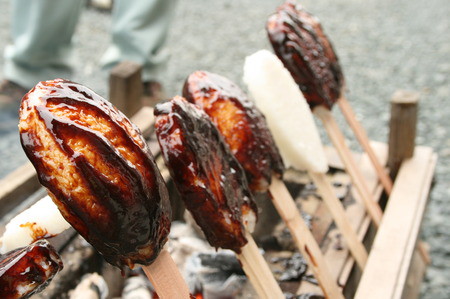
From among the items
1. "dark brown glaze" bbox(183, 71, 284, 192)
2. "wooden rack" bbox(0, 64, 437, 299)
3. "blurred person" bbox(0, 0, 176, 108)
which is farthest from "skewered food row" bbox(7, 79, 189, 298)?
"blurred person" bbox(0, 0, 176, 108)

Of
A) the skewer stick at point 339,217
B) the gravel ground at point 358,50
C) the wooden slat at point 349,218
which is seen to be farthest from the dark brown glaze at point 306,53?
the gravel ground at point 358,50

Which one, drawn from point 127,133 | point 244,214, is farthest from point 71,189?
point 244,214

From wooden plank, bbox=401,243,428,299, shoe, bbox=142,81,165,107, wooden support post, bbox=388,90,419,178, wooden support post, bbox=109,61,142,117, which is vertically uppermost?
wooden support post, bbox=388,90,419,178

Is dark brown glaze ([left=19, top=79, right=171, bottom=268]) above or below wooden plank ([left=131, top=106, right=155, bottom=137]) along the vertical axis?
above

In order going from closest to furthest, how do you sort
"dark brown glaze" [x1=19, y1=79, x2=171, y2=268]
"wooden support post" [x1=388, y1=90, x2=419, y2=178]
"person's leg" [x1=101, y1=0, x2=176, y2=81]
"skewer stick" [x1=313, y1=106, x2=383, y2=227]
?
"dark brown glaze" [x1=19, y1=79, x2=171, y2=268] < "skewer stick" [x1=313, y1=106, x2=383, y2=227] < "wooden support post" [x1=388, y1=90, x2=419, y2=178] < "person's leg" [x1=101, y1=0, x2=176, y2=81]

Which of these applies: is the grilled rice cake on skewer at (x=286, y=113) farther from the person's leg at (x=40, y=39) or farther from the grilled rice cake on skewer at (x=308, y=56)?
the person's leg at (x=40, y=39)

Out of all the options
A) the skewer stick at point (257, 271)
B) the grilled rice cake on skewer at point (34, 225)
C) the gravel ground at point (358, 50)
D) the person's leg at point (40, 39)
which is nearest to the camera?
the grilled rice cake on skewer at point (34, 225)

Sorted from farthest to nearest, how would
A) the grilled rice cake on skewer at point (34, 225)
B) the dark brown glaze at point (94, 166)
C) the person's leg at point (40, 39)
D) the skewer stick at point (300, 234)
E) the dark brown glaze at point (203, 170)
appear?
the person's leg at point (40, 39)
the skewer stick at point (300, 234)
the dark brown glaze at point (203, 170)
the grilled rice cake on skewer at point (34, 225)
the dark brown glaze at point (94, 166)

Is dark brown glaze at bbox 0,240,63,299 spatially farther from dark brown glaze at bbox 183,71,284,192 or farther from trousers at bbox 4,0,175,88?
trousers at bbox 4,0,175,88
